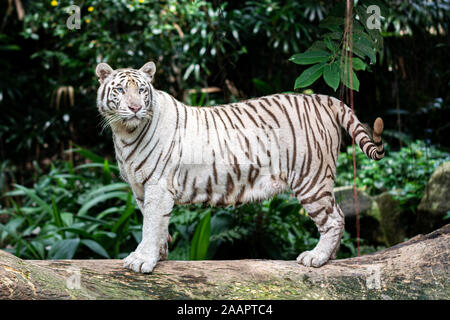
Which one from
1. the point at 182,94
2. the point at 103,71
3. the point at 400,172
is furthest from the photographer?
the point at 182,94

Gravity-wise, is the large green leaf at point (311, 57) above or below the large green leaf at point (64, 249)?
above

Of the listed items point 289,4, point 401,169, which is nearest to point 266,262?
point 401,169

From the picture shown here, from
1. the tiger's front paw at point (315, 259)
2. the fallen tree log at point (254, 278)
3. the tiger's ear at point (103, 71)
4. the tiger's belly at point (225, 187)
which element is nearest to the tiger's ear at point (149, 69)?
the tiger's ear at point (103, 71)

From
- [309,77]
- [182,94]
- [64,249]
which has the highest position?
[182,94]

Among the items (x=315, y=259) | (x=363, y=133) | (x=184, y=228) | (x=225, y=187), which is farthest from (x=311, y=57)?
(x=184, y=228)

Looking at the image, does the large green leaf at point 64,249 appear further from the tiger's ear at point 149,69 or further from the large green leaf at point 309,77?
the large green leaf at point 309,77

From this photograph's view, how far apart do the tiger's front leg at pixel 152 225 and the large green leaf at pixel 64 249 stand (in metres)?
1.42

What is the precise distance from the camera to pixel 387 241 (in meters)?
5.29

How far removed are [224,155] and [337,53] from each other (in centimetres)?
92

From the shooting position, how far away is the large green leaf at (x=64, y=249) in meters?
3.96

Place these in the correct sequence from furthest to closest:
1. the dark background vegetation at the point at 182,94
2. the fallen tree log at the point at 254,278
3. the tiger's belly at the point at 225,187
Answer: the dark background vegetation at the point at 182,94
the tiger's belly at the point at 225,187
the fallen tree log at the point at 254,278

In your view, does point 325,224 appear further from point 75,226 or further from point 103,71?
point 75,226

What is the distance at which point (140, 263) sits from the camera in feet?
8.90
